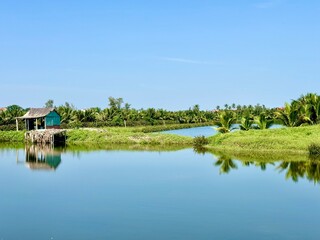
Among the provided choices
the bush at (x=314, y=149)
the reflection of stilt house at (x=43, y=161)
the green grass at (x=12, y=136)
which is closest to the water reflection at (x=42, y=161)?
the reflection of stilt house at (x=43, y=161)

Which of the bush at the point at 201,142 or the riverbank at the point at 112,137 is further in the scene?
the riverbank at the point at 112,137

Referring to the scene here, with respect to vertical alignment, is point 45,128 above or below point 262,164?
above

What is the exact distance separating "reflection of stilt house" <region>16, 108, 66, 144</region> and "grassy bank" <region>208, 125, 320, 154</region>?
13.0 metres

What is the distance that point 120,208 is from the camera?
468 inches

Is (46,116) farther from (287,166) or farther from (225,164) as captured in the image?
Result: (287,166)

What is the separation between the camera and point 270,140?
2648 cm

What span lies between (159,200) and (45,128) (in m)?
26.8

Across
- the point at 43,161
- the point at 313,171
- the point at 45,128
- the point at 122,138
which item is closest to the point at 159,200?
the point at 313,171

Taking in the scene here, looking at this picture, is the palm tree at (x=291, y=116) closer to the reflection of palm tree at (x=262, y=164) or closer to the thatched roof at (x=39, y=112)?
the reflection of palm tree at (x=262, y=164)

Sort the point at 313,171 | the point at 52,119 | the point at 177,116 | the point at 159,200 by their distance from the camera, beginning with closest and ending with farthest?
the point at 159,200 < the point at 313,171 < the point at 52,119 < the point at 177,116

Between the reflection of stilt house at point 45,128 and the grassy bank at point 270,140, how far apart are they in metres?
13.0

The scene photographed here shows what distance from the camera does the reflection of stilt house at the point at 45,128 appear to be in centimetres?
3494

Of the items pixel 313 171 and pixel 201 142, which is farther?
pixel 201 142

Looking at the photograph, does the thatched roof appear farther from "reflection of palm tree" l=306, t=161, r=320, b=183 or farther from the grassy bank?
"reflection of palm tree" l=306, t=161, r=320, b=183
